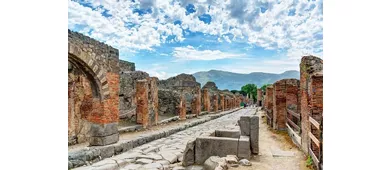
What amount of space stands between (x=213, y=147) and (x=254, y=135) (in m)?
1.30

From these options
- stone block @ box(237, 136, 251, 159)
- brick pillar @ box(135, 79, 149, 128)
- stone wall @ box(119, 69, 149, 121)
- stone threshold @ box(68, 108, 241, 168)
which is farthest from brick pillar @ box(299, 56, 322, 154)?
stone wall @ box(119, 69, 149, 121)

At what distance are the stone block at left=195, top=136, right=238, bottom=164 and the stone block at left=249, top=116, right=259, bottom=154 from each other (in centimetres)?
86

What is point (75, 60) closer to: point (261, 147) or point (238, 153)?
point (238, 153)

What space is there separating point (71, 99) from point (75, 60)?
140 inches

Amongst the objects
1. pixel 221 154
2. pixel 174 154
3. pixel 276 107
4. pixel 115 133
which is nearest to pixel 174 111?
pixel 276 107

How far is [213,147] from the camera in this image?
19.6ft

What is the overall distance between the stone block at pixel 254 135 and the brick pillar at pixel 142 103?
6.38m

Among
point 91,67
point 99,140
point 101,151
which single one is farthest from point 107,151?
point 91,67

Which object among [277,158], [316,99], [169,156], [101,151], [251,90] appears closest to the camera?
[316,99]

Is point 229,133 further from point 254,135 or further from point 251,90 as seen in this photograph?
point 251,90

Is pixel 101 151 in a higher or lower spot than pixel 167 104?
lower

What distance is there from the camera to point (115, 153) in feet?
25.4

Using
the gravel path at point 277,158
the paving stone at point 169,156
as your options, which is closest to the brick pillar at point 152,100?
the paving stone at point 169,156

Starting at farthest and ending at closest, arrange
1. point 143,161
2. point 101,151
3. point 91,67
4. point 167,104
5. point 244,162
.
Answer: point 167,104
point 91,67
point 101,151
point 143,161
point 244,162
